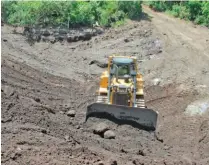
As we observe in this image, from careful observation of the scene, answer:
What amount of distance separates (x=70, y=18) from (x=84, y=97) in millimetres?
10132

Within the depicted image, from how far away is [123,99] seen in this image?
1516 cm

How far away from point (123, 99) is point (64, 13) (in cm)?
1306

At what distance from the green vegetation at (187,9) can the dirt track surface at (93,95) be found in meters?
1.09

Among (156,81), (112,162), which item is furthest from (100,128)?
(156,81)

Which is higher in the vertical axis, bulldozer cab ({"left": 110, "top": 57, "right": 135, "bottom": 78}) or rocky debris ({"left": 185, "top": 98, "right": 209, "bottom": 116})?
bulldozer cab ({"left": 110, "top": 57, "right": 135, "bottom": 78})

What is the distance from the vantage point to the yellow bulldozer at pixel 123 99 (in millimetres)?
14508

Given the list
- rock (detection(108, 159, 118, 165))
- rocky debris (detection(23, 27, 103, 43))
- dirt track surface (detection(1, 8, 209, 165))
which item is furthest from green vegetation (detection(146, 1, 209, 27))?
rock (detection(108, 159, 118, 165))

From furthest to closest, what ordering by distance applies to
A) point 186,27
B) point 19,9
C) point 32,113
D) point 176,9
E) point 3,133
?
point 176,9, point 186,27, point 19,9, point 32,113, point 3,133

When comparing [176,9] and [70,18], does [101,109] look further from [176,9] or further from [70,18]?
[176,9]

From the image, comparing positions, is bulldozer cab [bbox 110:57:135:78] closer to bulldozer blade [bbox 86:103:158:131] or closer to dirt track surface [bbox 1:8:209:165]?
bulldozer blade [bbox 86:103:158:131]

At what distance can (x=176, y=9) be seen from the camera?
106 feet

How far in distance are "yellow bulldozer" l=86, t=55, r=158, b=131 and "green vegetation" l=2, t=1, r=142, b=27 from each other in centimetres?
1094

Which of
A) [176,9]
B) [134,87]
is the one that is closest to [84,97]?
[134,87]

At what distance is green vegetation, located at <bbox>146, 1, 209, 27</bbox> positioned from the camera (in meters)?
30.5
